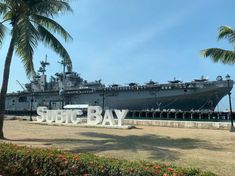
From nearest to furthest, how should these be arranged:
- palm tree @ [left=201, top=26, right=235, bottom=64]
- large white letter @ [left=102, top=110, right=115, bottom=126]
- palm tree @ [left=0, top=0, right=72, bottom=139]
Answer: palm tree @ [left=0, top=0, right=72, bottom=139]
palm tree @ [left=201, top=26, right=235, bottom=64]
large white letter @ [left=102, top=110, right=115, bottom=126]

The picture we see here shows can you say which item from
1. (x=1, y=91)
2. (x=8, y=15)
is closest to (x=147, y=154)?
(x=1, y=91)

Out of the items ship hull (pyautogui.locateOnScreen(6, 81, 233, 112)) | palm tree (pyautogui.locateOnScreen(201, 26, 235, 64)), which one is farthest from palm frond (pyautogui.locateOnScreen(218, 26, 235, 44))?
ship hull (pyautogui.locateOnScreen(6, 81, 233, 112))

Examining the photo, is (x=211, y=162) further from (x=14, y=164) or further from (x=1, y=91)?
(x=1, y=91)

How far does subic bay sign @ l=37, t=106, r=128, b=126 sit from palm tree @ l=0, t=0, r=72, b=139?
33.2 ft

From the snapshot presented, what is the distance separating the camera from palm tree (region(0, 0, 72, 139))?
13594 mm

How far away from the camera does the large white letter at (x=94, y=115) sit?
84.3 feet

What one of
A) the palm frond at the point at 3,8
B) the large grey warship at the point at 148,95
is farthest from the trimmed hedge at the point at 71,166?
the large grey warship at the point at 148,95

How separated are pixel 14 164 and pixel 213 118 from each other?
49.3 meters

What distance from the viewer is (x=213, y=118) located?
51969mm

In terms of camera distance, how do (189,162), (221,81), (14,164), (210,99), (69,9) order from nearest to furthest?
(14,164) → (189,162) → (69,9) → (221,81) → (210,99)

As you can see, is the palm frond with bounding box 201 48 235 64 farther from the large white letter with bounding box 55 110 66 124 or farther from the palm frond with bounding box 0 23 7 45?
the large white letter with bounding box 55 110 66 124

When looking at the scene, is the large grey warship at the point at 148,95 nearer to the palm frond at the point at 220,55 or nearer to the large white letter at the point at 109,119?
the large white letter at the point at 109,119

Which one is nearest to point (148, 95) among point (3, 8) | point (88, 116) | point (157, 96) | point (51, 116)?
point (157, 96)

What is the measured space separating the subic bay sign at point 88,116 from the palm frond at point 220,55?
981cm
